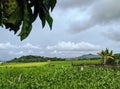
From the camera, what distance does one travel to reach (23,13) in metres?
1.84

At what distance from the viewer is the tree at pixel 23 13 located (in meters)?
1.75

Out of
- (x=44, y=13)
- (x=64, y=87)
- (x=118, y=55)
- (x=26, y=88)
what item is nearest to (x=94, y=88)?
(x=64, y=87)

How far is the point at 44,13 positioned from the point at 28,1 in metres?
0.11

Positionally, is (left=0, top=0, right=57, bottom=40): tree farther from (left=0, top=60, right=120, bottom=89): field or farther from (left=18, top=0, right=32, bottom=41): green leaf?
(left=0, top=60, right=120, bottom=89): field

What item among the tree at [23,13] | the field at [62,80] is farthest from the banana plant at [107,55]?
the tree at [23,13]

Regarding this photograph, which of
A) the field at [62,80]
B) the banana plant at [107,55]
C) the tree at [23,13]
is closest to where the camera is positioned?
the tree at [23,13]

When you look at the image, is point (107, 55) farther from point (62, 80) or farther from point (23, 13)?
point (23, 13)

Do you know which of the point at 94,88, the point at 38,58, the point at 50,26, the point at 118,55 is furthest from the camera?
the point at 38,58

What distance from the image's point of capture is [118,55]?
8162 cm

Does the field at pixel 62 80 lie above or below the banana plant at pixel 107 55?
below

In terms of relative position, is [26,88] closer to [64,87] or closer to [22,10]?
[64,87]

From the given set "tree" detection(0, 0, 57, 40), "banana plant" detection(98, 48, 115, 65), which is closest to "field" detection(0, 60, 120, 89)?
A: "tree" detection(0, 0, 57, 40)

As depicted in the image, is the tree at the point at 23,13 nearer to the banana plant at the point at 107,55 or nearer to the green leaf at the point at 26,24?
the green leaf at the point at 26,24

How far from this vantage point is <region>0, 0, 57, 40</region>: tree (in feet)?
5.74
